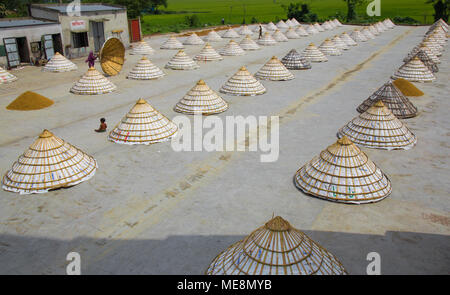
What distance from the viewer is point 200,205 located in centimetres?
1095

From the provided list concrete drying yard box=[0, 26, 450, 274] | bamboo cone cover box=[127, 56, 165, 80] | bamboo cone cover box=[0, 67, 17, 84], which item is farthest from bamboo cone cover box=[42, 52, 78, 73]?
concrete drying yard box=[0, 26, 450, 274]

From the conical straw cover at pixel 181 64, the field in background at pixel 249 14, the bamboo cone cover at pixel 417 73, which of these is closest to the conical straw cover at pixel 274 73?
the conical straw cover at pixel 181 64

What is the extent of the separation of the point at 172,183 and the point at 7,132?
9.43 m

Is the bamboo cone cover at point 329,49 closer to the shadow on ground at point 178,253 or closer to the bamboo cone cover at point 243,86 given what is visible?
the bamboo cone cover at point 243,86

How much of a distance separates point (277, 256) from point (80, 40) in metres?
34.9

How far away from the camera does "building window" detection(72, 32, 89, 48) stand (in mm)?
35062

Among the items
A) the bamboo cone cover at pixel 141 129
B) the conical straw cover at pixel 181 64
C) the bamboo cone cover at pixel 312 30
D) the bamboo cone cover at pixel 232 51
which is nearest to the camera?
the bamboo cone cover at pixel 141 129

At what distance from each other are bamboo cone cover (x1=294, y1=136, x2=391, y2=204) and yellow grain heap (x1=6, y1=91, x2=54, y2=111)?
50.9ft

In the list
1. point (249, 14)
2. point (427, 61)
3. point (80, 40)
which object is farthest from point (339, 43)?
point (249, 14)

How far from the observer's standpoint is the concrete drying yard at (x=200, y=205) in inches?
344

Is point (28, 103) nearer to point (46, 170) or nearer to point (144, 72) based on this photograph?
point (144, 72)

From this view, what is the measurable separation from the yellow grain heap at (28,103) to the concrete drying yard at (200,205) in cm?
58
